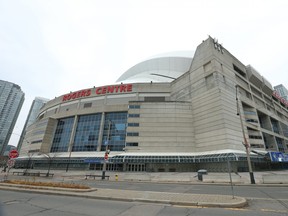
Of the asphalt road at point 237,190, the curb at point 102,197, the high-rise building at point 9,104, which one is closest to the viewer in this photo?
the curb at point 102,197

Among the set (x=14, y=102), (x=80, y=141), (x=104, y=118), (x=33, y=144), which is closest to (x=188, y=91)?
(x=104, y=118)

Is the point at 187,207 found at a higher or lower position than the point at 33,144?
lower

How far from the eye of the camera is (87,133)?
2201 inches

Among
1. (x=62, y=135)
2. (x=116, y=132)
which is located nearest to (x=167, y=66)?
(x=116, y=132)

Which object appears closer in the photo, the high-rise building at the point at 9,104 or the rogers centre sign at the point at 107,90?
the rogers centre sign at the point at 107,90

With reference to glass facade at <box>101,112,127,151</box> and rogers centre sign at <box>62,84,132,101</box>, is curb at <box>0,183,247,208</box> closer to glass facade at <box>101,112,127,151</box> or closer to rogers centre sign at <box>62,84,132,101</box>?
glass facade at <box>101,112,127,151</box>

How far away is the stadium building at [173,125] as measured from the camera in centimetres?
4047

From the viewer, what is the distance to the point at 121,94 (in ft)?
191

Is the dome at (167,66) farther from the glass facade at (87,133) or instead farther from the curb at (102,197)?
the curb at (102,197)

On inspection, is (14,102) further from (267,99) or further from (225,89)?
(267,99)

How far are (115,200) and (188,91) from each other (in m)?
47.0

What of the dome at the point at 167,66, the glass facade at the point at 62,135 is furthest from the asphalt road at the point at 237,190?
the dome at the point at 167,66

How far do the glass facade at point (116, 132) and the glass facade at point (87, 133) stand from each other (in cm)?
320

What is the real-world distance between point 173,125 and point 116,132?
1884 cm
